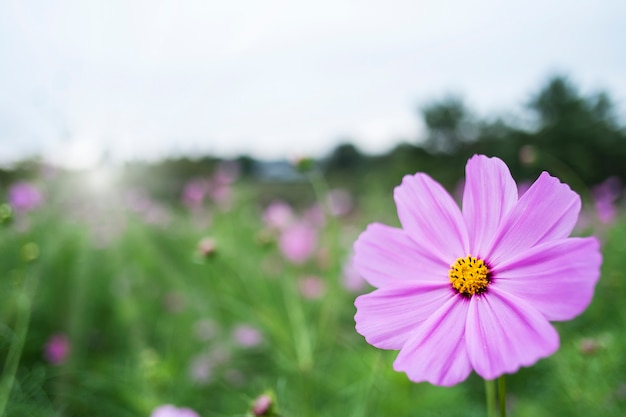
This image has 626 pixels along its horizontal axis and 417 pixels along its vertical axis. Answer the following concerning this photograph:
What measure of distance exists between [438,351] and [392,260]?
64 millimetres

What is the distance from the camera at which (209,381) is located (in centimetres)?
118

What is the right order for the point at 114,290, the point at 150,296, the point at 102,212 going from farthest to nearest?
1. the point at 102,212
2. the point at 150,296
3. the point at 114,290

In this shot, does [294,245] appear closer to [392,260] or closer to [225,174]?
[225,174]

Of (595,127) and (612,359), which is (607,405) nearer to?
(612,359)

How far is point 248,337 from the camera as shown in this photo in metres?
1.30

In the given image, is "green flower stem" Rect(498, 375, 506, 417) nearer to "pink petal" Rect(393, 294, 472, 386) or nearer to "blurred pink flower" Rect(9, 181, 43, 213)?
"pink petal" Rect(393, 294, 472, 386)

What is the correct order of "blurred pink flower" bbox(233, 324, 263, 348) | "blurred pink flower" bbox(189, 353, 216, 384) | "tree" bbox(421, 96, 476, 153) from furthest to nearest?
"tree" bbox(421, 96, 476, 153)
"blurred pink flower" bbox(233, 324, 263, 348)
"blurred pink flower" bbox(189, 353, 216, 384)

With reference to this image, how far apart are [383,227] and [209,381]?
40.3 inches

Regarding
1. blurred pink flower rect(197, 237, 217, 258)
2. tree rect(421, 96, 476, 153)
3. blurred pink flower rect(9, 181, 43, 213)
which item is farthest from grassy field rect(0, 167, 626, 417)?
tree rect(421, 96, 476, 153)

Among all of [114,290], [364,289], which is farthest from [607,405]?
[114,290]

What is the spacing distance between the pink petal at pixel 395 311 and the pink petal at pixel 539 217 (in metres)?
0.05

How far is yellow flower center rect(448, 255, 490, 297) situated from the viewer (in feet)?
0.90

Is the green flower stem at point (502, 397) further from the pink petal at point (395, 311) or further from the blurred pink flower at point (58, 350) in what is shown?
the blurred pink flower at point (58, 350)

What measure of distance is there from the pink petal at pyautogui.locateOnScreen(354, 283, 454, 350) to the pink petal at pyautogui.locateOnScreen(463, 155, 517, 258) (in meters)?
0.04
